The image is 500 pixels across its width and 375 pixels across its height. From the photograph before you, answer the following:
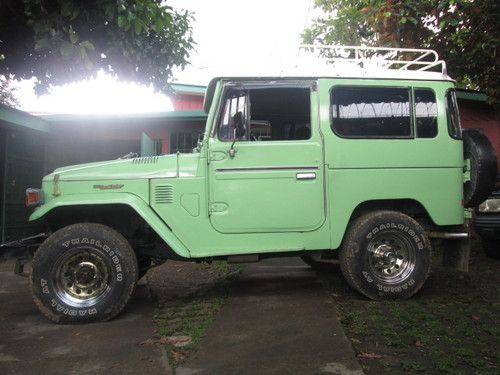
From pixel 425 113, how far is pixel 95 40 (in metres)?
4.71

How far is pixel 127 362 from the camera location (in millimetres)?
3586

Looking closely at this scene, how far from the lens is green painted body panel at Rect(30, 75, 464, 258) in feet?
15.6

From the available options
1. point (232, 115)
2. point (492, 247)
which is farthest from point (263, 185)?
point (492, 247)

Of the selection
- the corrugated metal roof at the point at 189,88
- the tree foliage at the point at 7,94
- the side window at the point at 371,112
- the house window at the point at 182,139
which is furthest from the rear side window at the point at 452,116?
the tree foliage at the point at 7,94

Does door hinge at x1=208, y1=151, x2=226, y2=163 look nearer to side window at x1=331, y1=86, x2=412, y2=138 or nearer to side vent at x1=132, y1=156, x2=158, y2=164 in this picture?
side vent at x1=132, y1=156, x2=158, y2=164

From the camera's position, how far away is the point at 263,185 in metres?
4.85

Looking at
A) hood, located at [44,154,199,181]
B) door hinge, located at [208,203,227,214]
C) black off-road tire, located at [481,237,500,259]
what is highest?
hood, located at [44,154,199,181]

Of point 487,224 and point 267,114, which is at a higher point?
point 267,114

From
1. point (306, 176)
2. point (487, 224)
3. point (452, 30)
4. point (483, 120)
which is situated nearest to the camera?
point (306, 176)

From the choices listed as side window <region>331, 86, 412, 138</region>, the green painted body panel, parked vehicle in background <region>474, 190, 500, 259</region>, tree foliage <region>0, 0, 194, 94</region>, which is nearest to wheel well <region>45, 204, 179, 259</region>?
the green painted body panel

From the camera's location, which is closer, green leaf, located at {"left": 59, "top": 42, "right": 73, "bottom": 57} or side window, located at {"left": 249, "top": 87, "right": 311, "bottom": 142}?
green leaf, located at {"left": 59, "top": 42, "right": 73, "bottom": 57}

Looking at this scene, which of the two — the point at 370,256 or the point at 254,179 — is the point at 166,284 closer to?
the point at 254,179

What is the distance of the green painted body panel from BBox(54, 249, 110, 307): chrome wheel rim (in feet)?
1.74

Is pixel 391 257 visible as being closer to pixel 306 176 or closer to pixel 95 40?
pixel 306 176
